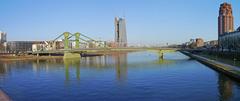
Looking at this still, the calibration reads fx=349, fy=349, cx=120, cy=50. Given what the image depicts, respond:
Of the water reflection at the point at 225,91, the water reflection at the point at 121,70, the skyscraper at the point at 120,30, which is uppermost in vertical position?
the skyscraper at the point at 120,30

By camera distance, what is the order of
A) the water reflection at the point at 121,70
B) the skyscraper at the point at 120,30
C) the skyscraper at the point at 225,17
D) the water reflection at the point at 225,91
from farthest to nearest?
the skyscraper at the point at 120,30 → the skyscraper at the point at 225,17 → the water reflection at the point at 121,70 → the water reflection at the point at 225,91

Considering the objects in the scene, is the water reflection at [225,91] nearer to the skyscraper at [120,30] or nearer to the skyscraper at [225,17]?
the skyscraper at [225,17]

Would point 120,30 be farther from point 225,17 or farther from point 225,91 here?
point 225,91

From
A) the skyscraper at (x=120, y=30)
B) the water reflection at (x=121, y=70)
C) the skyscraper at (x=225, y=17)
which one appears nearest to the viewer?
the water reflection at (x=121, y=70)

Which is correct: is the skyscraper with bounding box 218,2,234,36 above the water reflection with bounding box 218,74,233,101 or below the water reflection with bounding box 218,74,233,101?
above

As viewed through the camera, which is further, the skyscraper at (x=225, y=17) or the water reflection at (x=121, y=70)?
the skyscraper at (x=225, y=17)

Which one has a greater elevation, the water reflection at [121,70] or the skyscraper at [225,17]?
the skyscraper at [225,17]

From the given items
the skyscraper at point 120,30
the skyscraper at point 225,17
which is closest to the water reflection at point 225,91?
the skyscraper at point 225,17

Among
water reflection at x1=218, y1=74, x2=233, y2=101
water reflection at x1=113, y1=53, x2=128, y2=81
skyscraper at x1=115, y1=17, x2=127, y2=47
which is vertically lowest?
water reflection at x1=218, y1=74, x2=233, y2=101

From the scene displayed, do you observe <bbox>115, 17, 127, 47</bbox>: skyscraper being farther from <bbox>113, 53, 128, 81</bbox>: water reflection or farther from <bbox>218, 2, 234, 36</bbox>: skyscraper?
<bbox>113, 53, 128, 81</bbox>: water reflection

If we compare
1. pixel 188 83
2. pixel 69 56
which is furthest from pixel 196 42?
pixel 188 83

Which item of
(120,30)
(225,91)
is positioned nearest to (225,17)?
(120,30)

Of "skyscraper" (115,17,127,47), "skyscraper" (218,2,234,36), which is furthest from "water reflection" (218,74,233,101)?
"skyscraper" (115,17,127,47)

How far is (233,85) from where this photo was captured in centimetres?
2378
